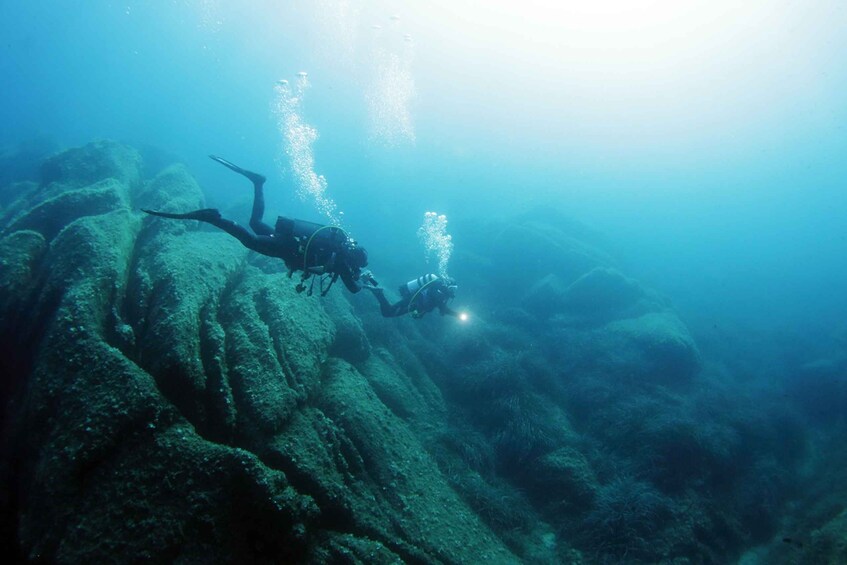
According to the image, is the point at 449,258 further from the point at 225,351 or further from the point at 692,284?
the point at 692,284

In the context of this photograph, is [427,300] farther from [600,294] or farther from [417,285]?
[600,294]

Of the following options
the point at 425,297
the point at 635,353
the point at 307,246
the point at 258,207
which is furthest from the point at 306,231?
the point at 635,353

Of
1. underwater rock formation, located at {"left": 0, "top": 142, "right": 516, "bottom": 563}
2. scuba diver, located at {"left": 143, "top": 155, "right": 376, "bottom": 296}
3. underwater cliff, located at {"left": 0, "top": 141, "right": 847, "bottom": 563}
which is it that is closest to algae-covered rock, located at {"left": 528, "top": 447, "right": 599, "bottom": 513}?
underwater cliff, located at {"left": 0, "top": 141, "right": 847, "bottom": 563}

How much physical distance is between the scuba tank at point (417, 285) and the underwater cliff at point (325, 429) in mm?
1739

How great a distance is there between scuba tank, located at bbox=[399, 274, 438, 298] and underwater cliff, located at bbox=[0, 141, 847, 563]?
1739 millimetres

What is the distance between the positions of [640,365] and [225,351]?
13091mm

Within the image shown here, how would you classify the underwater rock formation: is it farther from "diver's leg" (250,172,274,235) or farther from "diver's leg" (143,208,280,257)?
"diver's leg" (250,172,274,235)

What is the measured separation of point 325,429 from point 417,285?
497 centimetres

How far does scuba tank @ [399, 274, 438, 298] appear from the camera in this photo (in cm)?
984

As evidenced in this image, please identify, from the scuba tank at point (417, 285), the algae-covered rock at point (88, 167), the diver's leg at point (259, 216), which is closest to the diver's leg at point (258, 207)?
the diver's leg at point (259, 216)

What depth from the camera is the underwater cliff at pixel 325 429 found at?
3.81 m

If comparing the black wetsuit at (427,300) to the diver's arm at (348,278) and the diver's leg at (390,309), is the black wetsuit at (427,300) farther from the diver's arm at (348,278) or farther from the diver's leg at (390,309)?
the diver's arm at (348,278)

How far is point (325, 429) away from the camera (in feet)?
18.9

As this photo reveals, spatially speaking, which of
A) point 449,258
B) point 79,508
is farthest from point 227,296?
point 449,258
